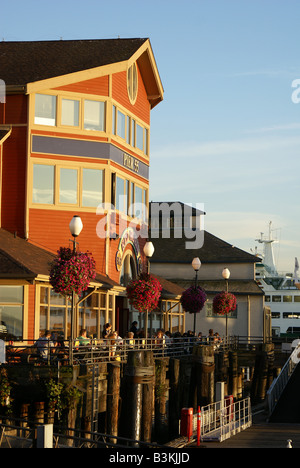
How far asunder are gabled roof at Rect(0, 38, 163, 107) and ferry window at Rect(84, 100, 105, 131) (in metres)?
1.15

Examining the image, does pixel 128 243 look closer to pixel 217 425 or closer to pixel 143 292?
pixel 143 292

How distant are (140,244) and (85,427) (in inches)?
698

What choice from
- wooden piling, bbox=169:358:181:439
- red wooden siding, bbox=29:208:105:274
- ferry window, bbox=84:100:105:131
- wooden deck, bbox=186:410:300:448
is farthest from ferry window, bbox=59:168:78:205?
wooden deck, bbox=186:410:300:448

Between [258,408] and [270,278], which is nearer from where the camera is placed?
[258,408]

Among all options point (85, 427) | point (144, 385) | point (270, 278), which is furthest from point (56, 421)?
point (270, 278)

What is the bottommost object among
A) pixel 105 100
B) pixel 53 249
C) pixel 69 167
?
pixel 53 249

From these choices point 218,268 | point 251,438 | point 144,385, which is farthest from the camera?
point 218,268

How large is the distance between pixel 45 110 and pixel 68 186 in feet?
10.1

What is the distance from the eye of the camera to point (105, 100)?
34.6 metres

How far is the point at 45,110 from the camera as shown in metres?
33.2

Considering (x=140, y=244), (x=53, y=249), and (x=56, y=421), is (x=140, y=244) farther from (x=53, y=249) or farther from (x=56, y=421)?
(x=56, y=421)

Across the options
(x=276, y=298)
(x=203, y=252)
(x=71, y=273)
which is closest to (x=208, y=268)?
(x=203, y=252)

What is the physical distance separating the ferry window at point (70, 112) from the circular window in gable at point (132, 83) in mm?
4184

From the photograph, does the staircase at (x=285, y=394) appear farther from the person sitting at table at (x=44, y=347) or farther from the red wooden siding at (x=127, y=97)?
the red wooden siding at (x=127, y=97)
